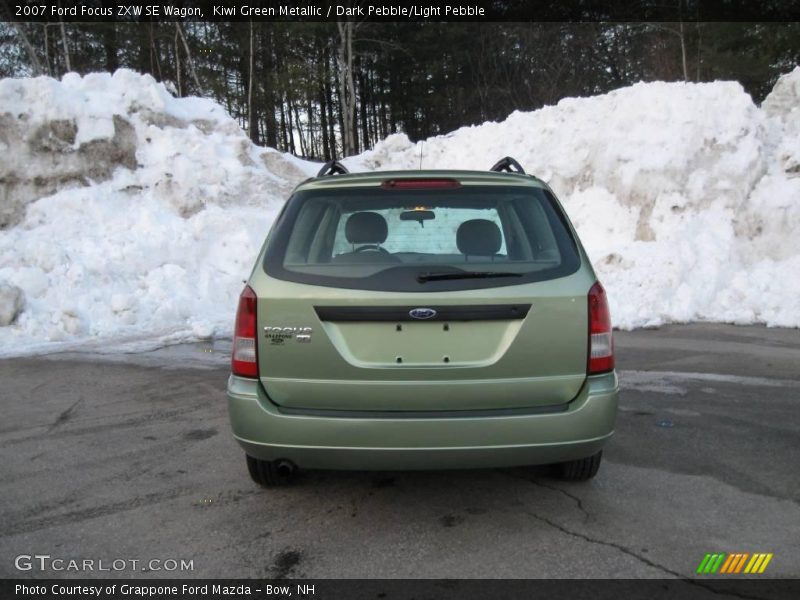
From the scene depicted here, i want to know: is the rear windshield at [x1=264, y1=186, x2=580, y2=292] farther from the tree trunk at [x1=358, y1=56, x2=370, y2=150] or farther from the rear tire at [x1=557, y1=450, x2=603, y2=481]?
the tree trunk at [x1=358, y1=56, x2=370, y2=150]

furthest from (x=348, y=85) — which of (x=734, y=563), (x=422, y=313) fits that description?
(x=734, y=563)

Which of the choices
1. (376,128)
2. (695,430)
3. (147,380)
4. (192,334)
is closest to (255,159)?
(192,334)

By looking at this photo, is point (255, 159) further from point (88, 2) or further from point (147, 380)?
point (88, 2)

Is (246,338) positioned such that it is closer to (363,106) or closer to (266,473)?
(266,473)

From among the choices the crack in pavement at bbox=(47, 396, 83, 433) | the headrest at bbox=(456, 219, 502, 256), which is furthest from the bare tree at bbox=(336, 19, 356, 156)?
the headrest at bbox=(456, 219, 502, 256)

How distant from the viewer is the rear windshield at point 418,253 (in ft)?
10.0

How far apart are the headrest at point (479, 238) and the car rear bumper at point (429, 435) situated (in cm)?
93

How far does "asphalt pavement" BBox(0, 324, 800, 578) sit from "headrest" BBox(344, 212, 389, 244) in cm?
142

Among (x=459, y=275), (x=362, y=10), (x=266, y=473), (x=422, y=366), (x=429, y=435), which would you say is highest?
(x=362, y=10)

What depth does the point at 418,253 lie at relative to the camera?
3.51 meters

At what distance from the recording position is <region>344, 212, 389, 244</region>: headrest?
12.6 feet

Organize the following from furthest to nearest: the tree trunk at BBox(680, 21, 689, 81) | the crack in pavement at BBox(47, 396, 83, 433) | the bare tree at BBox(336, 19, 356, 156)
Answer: the bare tree at BBox(336, 19, 356, 156)
the tree trunk at BBox(680, 21, 689, 81)
the crack in pavement at BBox(47, 396, 83, 433)

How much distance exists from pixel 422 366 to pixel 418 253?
0.75 metres
